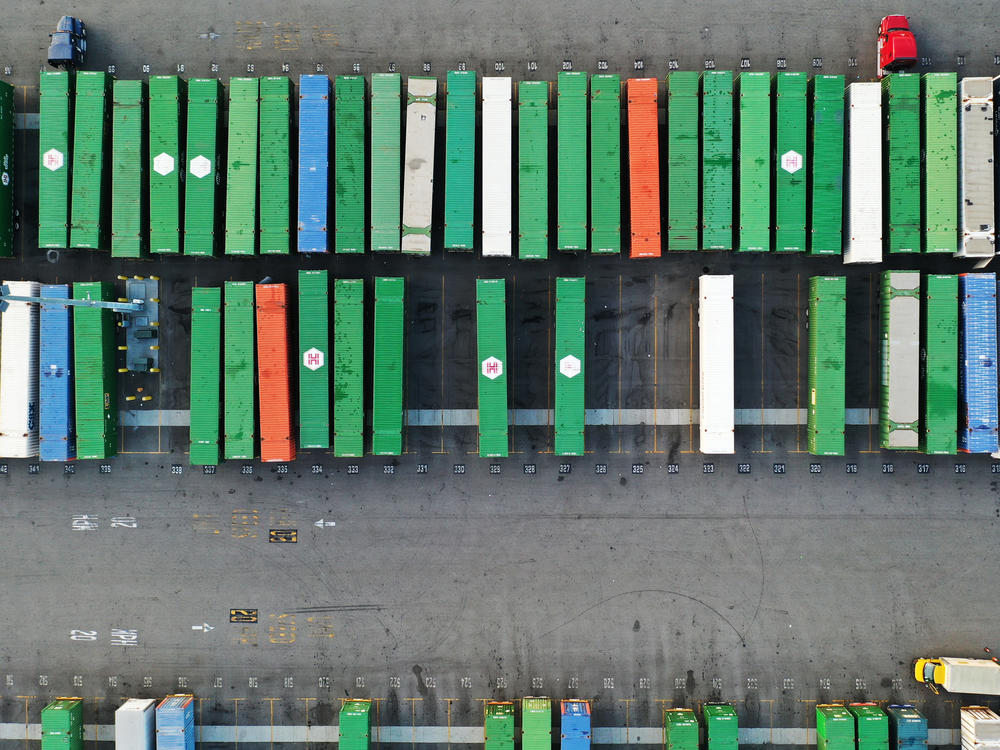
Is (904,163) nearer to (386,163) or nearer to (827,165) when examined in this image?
(827,165)

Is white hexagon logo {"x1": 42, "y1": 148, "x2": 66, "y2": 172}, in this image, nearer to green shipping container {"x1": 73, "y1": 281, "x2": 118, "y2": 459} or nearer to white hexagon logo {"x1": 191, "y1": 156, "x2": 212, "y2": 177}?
green shipping container {"x1": 73, "y1": 281, "x2": 118, "y2": 459}

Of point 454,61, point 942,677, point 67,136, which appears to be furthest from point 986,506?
point 67,136

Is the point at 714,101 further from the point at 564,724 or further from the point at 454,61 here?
the point at 564,724

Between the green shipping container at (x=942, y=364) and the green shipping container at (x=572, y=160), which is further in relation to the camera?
the green shipping container at (x=572, y=160)

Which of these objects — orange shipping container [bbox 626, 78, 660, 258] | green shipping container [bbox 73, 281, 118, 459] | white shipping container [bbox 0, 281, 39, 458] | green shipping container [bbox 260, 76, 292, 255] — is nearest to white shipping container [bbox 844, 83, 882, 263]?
orange shipping container [bbox 626, 78, 660, 258]

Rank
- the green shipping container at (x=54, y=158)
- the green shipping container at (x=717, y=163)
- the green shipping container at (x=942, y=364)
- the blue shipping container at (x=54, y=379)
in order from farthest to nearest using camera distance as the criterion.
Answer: the blue shipping container at (x=54, y=379) < the green shipping container at (x=54, y=158) < the green shipping container at (x=717, y=163) < the green shipping container at (x=942, y=364)

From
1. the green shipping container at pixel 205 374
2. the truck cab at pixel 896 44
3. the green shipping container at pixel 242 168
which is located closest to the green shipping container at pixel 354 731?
the green shipping container at pixel 205 374

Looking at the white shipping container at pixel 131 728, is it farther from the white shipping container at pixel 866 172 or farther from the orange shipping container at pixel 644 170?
the white shipping container at pixel 866 172

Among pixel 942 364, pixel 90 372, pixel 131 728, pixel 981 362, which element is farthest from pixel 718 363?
pixel 131 728
